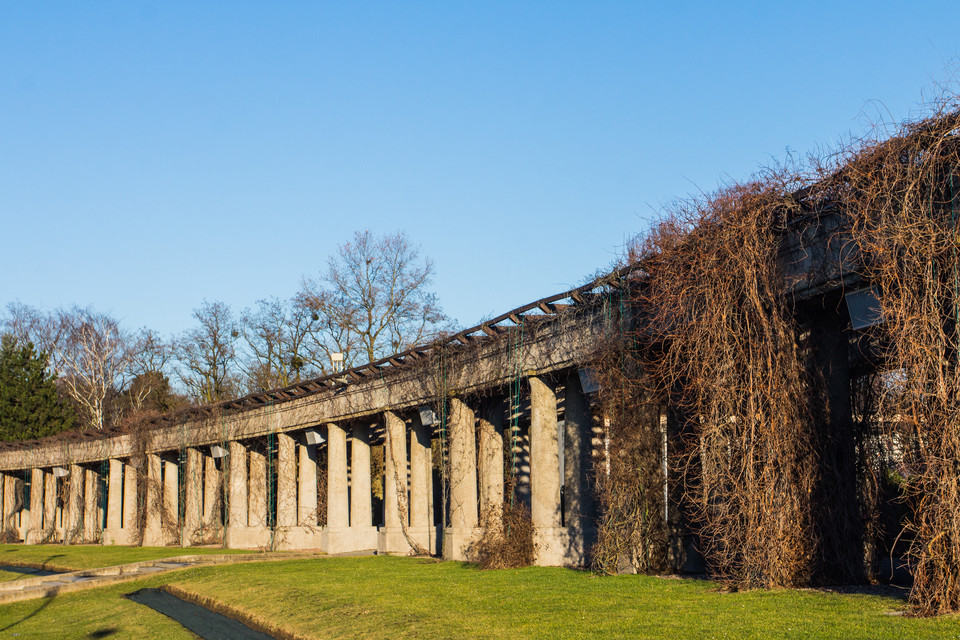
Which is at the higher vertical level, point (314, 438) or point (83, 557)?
point (314, 438)

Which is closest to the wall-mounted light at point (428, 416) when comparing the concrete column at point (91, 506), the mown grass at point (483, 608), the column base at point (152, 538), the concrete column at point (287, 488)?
the mown grass at point (483, 608)

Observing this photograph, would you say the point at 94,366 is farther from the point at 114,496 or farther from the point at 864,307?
the point at 864,307

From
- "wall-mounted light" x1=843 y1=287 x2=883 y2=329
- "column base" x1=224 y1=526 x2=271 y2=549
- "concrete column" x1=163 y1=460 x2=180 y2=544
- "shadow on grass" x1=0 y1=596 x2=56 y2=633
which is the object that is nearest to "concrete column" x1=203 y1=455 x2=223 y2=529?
"concrete column" x1=163 y1=460 x2=180 y2=544

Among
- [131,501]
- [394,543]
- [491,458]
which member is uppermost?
[491,458]

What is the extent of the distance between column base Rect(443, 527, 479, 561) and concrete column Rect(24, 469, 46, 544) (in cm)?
3096

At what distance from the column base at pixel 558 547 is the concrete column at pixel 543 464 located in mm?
19

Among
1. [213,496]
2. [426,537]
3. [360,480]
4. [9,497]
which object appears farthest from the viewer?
Answer: [9,497]

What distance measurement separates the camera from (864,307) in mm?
10172

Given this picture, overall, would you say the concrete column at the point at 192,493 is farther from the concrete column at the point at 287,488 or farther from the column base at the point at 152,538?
the concrete column at the point at 287,488

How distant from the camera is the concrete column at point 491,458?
18.2 metres

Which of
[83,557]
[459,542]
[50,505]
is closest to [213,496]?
[83,557]

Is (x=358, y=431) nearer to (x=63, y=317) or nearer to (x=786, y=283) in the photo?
(x=786, y=283)

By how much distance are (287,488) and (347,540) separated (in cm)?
331

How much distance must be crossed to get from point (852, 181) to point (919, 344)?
208 cm
